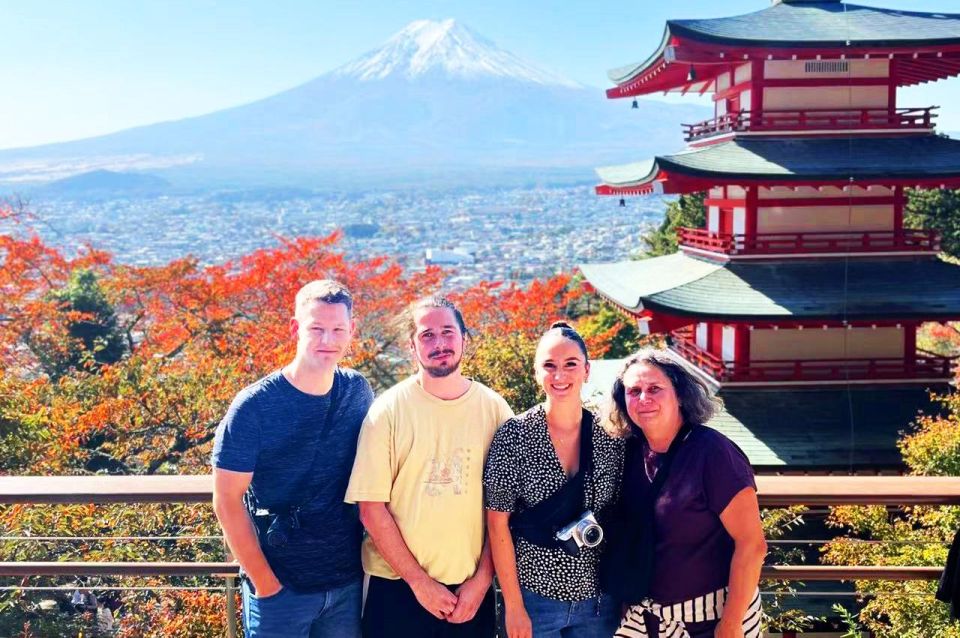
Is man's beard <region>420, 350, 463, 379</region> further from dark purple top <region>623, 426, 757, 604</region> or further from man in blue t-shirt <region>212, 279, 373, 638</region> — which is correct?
dark purple top <region>623, 426, 757, 604</region>

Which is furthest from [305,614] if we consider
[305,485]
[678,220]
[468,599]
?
[678,220]

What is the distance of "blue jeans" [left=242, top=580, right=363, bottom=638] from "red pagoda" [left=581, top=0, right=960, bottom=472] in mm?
8875

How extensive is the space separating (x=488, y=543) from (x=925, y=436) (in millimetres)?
8586

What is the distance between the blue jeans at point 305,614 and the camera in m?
2.86

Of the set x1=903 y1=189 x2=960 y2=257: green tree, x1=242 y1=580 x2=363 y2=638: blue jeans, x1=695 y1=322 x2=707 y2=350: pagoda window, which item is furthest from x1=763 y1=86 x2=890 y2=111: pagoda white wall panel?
x1=903 y1=189 x2=960 y2=257: green tree

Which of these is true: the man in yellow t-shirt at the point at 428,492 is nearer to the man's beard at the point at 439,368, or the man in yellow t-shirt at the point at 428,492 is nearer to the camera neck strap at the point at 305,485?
the man's beard at the point at 439,368

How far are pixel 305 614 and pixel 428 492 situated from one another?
1.87ft

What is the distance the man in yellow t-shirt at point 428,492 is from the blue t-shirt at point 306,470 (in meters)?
0.08

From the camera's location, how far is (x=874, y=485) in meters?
3.20

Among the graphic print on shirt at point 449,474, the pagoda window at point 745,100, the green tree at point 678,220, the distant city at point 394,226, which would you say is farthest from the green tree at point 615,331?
the distant city at point 394,226

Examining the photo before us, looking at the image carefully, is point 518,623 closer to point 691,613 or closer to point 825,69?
point 691,613

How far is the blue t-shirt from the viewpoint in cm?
278

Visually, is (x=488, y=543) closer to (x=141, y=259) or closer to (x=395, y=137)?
(x=141, y=259)

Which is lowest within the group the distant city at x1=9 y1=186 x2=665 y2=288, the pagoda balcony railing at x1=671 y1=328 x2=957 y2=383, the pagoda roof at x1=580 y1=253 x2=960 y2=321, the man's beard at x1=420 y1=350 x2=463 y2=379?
the distant city at x1=9 y1=186 x2=665 y2=288
